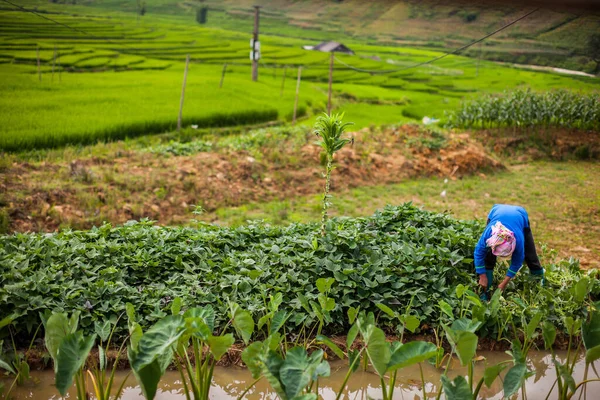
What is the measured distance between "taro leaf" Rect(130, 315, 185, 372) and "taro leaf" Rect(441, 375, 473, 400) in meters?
1.42

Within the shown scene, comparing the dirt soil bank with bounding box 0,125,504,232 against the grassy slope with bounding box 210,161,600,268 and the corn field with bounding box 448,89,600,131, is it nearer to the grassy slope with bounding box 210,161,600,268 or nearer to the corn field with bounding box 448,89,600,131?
the grassy slope with bounding box 210,161,600,268

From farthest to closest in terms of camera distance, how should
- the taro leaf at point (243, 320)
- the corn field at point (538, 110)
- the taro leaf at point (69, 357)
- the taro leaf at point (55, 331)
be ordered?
the corn field at point (538, 110) → the taro leaf at point (243, 320) → the taro leaf at point (55, 331) → the taro leaf at point (69, 357)

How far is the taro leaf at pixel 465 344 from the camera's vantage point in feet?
10.3

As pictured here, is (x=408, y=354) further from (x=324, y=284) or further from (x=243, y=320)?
(x=324, y=284)

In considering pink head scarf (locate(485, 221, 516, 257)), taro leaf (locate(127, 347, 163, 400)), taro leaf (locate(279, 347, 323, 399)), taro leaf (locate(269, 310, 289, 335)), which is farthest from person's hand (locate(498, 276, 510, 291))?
taro leaf (locate(127, 347, 163, 400))

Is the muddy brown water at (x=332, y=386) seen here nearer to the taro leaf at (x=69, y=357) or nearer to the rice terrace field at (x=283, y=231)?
the rice terrace field at (x=283, y=231)

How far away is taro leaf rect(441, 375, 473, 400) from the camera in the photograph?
297cm

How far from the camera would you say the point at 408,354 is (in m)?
3.10

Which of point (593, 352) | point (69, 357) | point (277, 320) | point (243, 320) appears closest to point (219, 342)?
point (243, 320)

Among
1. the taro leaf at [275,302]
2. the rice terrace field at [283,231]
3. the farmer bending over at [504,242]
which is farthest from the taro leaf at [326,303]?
the farmer bending over at [504,242]

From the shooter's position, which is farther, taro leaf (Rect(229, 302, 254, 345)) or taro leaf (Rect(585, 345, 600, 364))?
taro leaf (Rect(229, 302, 254, 345))

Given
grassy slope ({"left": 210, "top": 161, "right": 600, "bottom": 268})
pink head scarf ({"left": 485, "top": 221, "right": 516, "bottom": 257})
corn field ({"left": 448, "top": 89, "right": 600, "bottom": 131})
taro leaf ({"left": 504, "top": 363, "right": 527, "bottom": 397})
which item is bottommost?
grassy slope ({"left": 210, "top": 161, "right": 600, "bottom": 268})

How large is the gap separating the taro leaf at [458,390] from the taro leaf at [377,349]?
1.05 ft

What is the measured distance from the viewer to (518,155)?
11766mm
